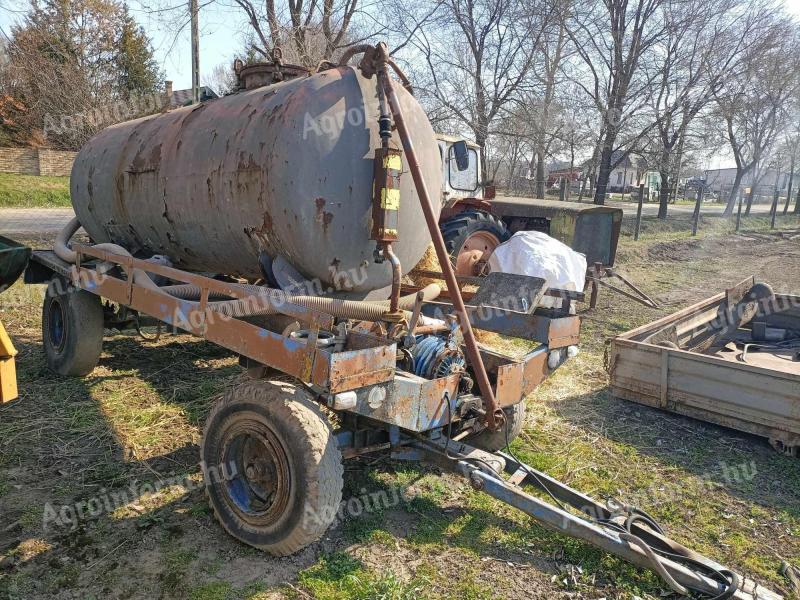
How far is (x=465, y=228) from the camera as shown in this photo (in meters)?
7.74

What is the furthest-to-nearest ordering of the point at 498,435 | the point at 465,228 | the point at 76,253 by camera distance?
1. the point at 465,228
2. the point at 76,253
3. the point at 498,435

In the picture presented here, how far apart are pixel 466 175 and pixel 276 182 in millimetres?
5907

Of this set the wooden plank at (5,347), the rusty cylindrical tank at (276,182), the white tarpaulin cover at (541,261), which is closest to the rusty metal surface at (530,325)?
the rusty cylindrical tank at (276,182)

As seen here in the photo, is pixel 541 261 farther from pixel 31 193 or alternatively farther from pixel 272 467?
pixel 31 193

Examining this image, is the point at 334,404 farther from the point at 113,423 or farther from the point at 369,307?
the point at 113,423

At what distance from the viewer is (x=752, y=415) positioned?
14.5 feet

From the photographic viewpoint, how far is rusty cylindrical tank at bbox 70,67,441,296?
3311mm

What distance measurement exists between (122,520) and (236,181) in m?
2.11

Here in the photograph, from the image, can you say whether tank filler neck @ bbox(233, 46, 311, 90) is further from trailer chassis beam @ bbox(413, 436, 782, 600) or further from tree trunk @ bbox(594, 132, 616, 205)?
tree trunk @ bbox(594, 132, 616, 205)

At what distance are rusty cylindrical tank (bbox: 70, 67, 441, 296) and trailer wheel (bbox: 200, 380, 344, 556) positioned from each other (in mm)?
953

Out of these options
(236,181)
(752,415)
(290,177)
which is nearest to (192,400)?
(236,181)

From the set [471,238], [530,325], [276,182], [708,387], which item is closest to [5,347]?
[276,182]

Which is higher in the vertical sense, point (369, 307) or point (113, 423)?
point (369, 307)

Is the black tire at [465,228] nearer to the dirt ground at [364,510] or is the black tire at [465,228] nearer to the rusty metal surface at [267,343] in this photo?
the dirt ground at [364,510]
